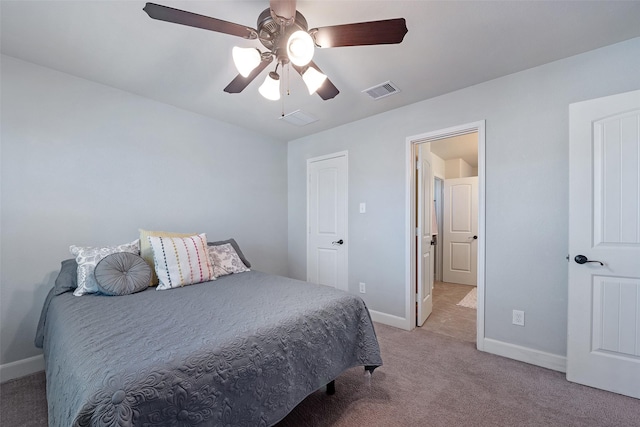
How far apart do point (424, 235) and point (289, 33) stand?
249 centimetres

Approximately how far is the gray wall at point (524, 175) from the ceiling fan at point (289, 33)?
5.24 feet

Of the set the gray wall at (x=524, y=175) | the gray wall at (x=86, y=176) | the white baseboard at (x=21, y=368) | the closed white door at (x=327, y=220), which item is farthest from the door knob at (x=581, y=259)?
the white baseboard at (x=21, y=368)

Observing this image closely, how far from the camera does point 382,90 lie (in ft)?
8.16

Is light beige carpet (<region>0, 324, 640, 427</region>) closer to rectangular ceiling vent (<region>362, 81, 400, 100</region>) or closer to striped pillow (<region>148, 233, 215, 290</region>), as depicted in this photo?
striped pillow (<region>148, 233, 215, 290</region>)

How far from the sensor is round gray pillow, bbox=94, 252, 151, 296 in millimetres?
1809

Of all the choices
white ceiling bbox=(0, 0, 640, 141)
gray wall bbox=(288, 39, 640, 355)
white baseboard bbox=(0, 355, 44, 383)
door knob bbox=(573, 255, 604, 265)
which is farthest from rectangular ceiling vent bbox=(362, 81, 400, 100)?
white baseboard bbox=(0, 355, 44, 383)

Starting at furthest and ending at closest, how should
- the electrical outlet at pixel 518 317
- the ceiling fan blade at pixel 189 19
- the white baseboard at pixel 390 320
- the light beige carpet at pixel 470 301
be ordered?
the light beige carpet at pixel 470 301 → the white baseboard at pixel 390 320 → the electrical outlet at pixel 518 317 → the ceiling fan blade at pixel 189 19

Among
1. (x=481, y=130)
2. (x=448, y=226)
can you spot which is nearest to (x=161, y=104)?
(x=481, y=130)

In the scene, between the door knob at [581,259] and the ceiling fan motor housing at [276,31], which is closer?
the ceiling fan motor housing at [276,31]

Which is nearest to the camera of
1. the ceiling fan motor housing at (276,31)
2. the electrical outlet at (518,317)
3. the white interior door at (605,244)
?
the ceiling fan motor housing at (276,31)

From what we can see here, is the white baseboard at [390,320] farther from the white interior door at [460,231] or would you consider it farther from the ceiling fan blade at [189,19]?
the ceiling fan blade at [189,19]

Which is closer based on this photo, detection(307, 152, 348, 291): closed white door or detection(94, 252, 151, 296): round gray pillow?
detection(94, 252, 151, 296): round gray pillow

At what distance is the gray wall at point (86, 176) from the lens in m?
2.01

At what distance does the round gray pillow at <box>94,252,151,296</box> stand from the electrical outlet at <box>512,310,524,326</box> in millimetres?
3011
